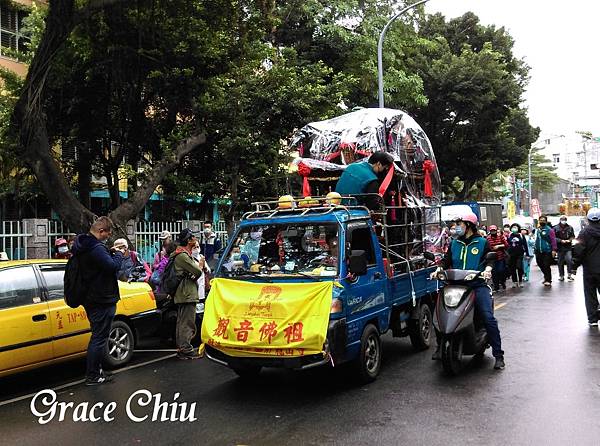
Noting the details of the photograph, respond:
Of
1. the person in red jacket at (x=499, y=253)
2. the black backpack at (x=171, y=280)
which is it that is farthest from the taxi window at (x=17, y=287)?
the person in red jacket at (x=499, y=253)

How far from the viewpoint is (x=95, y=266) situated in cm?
638

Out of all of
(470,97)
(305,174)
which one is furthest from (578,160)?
(305,174)

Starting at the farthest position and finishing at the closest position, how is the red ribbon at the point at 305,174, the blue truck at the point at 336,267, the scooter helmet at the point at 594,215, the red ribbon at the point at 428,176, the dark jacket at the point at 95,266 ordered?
the red ribbon at the point at 428,176 < the scooter helmet at the point at 594,215 < the red ribbon at the point at 305,174 < the dark jacket at the point at 95,266 < the blue truck at the point at 336,267

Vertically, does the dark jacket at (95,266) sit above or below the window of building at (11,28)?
below

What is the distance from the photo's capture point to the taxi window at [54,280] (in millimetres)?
6876

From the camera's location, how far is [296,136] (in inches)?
387

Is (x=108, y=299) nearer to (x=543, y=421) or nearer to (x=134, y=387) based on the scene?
(x=134, y=387)

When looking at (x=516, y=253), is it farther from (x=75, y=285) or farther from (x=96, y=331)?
(x=75, y=285)

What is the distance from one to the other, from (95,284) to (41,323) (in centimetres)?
81

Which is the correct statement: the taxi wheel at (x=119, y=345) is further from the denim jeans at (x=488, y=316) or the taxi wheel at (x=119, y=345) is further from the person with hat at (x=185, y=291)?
the denim jeans at (x=488, y=316)

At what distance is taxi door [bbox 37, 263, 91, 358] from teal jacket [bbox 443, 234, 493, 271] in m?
4.72

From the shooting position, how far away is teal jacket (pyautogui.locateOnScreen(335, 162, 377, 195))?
7.32 metres

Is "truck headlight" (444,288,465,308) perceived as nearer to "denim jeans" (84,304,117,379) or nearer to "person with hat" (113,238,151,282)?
"denim jeans" (84,304,117,379)

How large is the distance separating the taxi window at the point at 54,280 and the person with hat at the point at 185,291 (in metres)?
1.42
